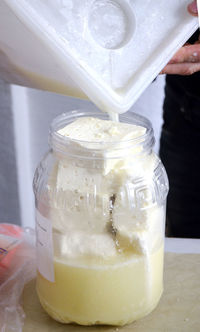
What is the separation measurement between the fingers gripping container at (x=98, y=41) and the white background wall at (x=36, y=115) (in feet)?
2.14

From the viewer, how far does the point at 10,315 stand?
721 millimetres

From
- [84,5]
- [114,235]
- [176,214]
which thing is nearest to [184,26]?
[84,5]

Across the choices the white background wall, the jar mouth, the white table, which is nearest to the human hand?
the jar mouth

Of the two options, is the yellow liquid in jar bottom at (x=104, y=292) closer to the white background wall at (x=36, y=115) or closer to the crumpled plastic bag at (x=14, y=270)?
the crumpled plastic bag at (x=14, y=270)

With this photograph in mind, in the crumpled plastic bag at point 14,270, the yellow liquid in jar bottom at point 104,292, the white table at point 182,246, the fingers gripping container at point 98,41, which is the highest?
the fingers gripping container at point 98,41

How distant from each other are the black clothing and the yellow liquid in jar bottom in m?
0.48

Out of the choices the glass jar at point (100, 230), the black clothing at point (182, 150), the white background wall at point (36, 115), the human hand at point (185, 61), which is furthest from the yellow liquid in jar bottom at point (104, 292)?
the white background wall at point (36, 115)

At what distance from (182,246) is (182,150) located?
35 centimetres

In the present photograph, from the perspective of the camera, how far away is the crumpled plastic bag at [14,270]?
0.72 m

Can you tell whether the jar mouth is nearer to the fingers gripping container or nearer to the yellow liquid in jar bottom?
the fingers gripping container

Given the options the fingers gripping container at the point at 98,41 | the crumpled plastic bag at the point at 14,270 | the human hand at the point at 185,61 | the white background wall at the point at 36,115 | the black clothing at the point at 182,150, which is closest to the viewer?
the fingers gripping container at the point at 98,41

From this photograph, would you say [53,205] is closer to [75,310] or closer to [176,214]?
[75,310]

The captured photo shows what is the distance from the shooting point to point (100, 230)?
0.65m

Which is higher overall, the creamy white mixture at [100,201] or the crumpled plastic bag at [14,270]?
the creamy white mixture at [100,201]
